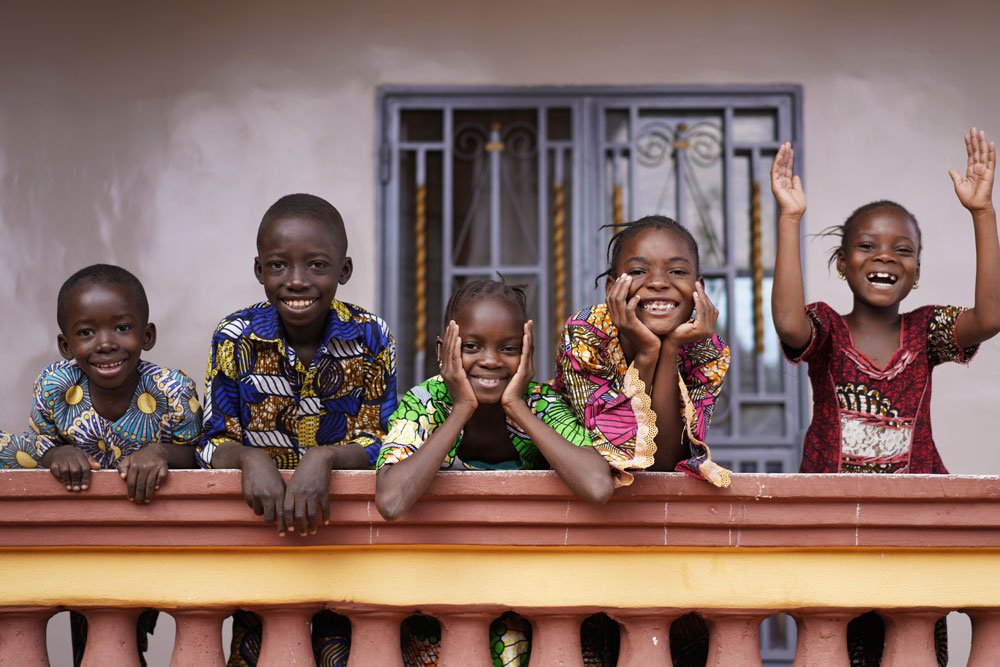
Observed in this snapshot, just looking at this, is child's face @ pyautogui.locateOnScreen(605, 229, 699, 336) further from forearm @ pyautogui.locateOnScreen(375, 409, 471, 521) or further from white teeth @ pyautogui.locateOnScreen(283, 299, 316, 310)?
white teeth @ pyautogui.locateOnScreen(283, 299, 316, 310)

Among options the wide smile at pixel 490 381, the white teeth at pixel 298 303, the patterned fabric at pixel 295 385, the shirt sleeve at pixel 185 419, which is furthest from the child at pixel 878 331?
the shirt sleeve at pixel 185 419

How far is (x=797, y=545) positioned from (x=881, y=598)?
0.66ft

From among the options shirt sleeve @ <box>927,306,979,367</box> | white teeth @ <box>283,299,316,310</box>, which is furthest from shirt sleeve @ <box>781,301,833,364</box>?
white teeth @ <box>283,299,316,310</box>

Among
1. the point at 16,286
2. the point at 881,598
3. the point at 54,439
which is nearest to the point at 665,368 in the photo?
the point at 881,598

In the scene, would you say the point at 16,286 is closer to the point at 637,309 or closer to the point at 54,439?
the point at 54,439

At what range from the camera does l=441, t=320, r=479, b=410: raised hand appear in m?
2.29

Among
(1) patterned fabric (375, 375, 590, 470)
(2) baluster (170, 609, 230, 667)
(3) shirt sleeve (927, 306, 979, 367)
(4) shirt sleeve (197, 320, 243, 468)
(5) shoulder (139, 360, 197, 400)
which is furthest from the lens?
(3) shirt sleeve (927, 306, 979, 367)

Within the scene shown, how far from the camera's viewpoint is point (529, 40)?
4480 millimetres

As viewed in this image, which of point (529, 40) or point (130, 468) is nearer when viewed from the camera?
point (130, 468)

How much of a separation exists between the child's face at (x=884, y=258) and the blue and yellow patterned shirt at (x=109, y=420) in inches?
73.5

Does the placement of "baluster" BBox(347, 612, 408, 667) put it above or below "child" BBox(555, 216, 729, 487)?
below

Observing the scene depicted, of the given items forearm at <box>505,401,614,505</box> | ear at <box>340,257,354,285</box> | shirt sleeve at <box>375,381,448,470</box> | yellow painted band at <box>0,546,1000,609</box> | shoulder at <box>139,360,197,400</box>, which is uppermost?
ear at <box>340,257,354,285</box>

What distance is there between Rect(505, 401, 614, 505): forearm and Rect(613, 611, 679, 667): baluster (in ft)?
0.86

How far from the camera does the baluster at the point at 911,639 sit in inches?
84.7
